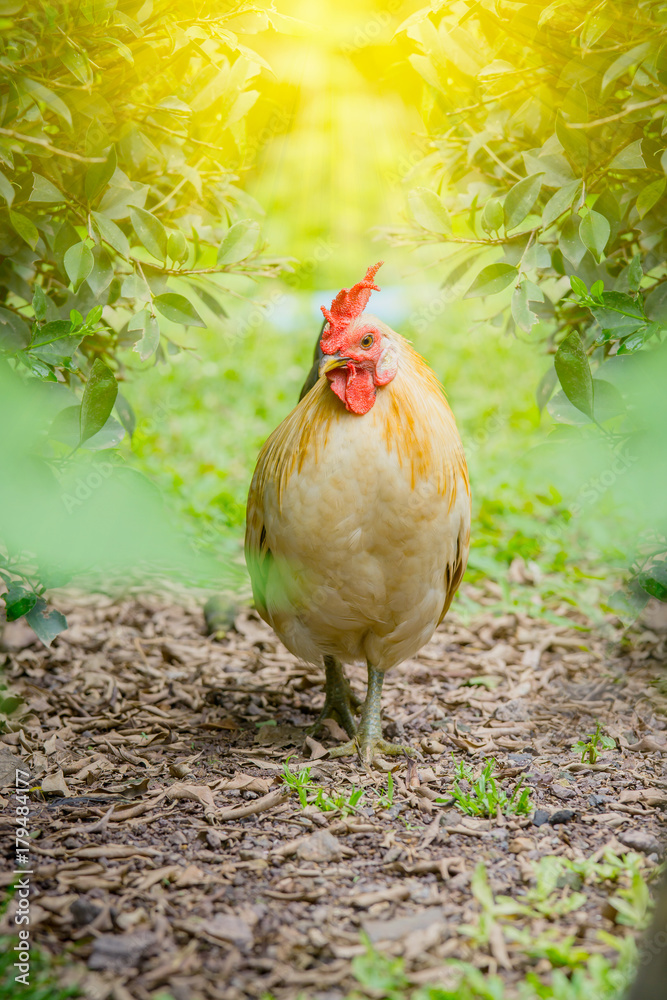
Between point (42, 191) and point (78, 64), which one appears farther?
point (42, 191)

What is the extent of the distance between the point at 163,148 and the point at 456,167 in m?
1.33

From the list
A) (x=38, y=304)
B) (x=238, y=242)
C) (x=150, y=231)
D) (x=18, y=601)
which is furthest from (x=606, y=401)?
(x=18, y=601)

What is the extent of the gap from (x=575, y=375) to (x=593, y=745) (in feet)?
5.13

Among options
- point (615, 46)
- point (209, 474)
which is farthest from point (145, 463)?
point (615, 46)

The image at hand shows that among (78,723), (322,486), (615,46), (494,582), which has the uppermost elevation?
(615,46)

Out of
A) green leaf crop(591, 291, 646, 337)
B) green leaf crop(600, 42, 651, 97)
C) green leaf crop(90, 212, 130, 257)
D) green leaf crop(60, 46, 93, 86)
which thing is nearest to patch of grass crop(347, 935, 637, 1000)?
green leaf crop(591, 291, 646, 337)

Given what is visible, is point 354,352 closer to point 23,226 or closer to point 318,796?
point 23,226

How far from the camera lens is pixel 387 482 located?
269 cm

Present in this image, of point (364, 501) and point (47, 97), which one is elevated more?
point (47, 97)

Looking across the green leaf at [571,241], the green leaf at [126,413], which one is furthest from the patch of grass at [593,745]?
the green leaf at [126,413]

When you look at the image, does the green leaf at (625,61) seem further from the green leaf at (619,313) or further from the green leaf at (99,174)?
the green leaf at (99,174)

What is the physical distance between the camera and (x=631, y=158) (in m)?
2.67

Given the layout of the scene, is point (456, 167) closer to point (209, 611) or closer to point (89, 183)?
point (89, 183)

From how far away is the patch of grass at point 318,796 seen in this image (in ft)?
8.73
